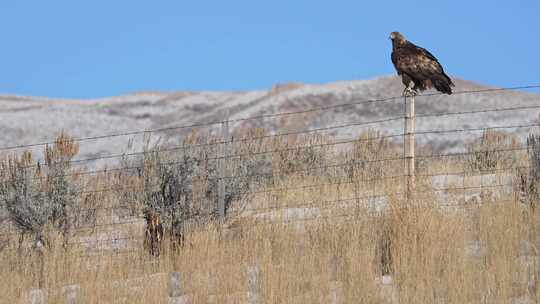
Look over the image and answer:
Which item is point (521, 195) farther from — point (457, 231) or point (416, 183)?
point (457, 231)

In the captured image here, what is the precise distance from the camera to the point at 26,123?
148 feet

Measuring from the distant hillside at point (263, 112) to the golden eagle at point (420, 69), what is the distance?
21.2m

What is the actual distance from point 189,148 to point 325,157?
502 centimetres

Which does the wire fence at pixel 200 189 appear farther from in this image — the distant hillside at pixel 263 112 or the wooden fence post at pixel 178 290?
the distant hillside at pixel 263 112

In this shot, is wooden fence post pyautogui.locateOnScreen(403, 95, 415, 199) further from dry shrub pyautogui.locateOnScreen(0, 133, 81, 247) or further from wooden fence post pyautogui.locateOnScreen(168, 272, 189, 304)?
dry shrub pyautogui.locateOnScreen(0, 133, 81, 247)

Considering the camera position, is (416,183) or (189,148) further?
(189,148)

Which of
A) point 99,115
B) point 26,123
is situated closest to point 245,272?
point 26,123

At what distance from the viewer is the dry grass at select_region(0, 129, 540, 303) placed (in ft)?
Result: 26.9

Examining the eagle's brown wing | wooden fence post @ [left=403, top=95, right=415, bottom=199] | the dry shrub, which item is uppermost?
the eagle's brown wing

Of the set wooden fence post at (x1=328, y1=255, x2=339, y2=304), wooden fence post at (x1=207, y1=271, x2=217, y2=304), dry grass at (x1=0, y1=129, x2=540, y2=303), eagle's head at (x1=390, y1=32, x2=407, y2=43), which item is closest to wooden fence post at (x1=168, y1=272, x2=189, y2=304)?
dry grass at (x1=0, y1=129, x2=540, y2=303)

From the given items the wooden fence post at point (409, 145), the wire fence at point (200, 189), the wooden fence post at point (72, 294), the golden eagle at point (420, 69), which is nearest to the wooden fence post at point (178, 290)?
the wooden fence post at point (72, 294)

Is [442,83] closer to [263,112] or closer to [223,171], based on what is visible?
[223,171]

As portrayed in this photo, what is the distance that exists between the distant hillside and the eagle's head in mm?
20758

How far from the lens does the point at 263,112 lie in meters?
44.8
